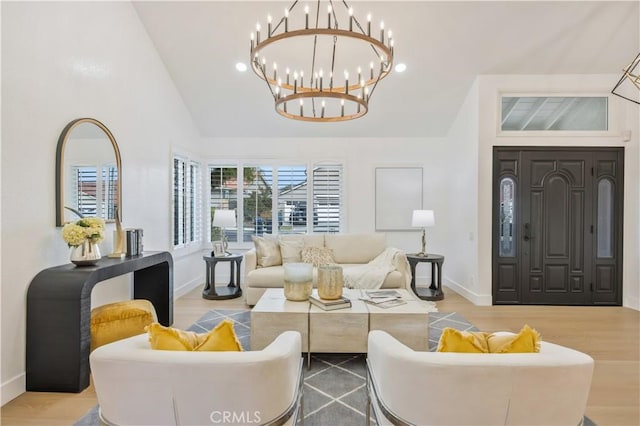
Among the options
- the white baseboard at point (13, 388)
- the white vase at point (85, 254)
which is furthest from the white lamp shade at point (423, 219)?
the white baseboard at point (13, 388)

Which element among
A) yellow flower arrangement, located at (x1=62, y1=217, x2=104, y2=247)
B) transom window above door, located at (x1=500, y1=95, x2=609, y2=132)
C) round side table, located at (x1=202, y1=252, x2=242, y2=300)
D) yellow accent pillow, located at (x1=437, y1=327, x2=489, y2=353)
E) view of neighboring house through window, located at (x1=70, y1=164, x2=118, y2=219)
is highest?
transom window above door, located at (x1=500, y1=95, x2=609, y2=132)

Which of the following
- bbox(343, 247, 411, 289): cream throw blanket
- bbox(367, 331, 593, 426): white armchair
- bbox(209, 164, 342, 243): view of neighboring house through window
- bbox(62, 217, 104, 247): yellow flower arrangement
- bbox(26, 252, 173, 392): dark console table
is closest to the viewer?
bbox(367, 331, 593, 426): white armchair

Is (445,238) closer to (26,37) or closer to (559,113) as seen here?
(559,113)

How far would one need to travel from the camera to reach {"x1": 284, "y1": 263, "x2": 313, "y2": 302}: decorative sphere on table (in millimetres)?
3203

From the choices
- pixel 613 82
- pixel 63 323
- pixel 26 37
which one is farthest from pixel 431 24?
pixel 63 323

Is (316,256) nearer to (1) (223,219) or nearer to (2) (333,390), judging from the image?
(1) (223,219)

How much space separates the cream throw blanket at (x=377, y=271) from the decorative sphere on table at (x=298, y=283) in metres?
1.38

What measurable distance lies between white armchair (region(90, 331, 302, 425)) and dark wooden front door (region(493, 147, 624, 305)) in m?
4.48

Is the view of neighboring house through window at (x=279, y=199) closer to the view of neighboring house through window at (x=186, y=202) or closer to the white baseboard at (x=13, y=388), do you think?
the view of neighboring house through window at (x=186, y=202)

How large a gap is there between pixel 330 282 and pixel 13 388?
7.91 feet

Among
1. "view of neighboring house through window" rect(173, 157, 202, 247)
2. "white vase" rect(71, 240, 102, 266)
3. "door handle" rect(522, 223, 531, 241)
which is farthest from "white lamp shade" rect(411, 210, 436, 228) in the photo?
"white vase" rect(71, 240, 102, 266)

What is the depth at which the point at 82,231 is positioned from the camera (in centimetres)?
278

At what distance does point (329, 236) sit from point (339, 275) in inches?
91.4

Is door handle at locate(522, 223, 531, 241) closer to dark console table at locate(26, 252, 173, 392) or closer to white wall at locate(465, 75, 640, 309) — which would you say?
white wall at locate(465, 75, 640, 309)
